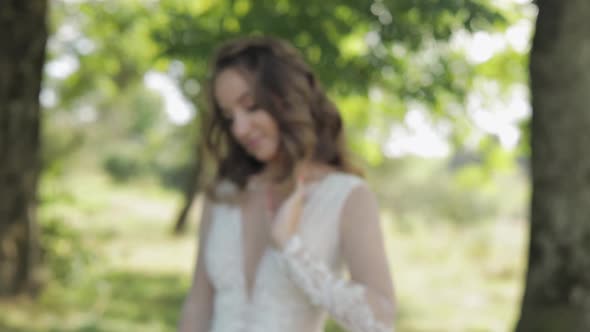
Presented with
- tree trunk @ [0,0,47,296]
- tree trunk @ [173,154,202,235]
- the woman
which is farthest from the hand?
tree trunk @ [173,154,202,235]

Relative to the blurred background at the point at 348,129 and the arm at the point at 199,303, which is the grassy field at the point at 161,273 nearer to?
the blurred background at the point at 348,129

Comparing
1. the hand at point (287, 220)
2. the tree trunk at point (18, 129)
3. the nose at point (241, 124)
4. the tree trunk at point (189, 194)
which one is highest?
the nose at point (241, 124)

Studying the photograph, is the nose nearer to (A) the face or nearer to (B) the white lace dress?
(A) the face

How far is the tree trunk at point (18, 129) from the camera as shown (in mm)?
7488

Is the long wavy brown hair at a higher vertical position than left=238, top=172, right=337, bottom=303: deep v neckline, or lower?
higher

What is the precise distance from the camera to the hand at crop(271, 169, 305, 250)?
2.32 m

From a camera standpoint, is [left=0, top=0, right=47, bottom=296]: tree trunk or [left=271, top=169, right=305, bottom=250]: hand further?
[left=0, top=0, right=47, bottom=296]: tree trunk

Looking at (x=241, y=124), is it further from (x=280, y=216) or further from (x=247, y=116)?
(x=280, y=216)

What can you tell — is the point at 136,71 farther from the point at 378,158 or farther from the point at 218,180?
the point at 218,180

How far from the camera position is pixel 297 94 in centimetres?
250

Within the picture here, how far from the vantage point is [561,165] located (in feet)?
16.1

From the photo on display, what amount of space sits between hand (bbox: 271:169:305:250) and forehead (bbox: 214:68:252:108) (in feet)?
1.17

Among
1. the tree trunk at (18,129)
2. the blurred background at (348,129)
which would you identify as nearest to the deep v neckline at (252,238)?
the blurred background at (348,129)

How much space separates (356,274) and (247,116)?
2.02 feet
